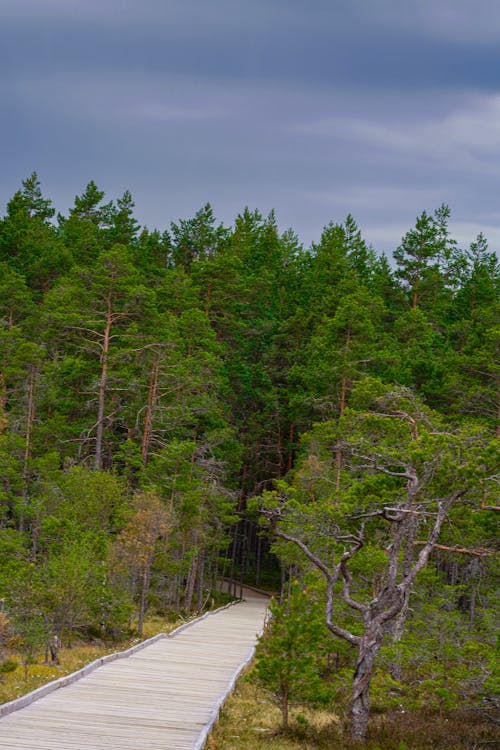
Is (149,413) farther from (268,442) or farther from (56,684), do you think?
(56,684)

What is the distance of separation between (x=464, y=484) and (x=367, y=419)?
4.46 metres

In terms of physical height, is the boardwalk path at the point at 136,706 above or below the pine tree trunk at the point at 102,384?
below

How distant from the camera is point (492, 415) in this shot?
40062 millimetres

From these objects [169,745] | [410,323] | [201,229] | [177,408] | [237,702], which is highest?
[201,229]

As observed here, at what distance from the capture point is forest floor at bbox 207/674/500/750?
40.4ft

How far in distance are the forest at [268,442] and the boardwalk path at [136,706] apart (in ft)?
6.15

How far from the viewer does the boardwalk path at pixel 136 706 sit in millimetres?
10281

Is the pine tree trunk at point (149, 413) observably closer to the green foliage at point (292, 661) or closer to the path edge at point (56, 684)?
the path edge at point (56, 684)

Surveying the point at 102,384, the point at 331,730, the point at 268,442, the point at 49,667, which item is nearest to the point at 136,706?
the point at 331,730

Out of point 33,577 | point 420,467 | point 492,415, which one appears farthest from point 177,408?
point 420,467

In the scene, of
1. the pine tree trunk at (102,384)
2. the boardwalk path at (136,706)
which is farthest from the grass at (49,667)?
the pine tree trunk at (102,384)

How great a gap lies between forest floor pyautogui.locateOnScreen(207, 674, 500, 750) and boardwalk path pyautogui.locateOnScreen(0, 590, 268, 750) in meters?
0.46

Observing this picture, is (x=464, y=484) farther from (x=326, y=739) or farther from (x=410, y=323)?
(x=410, y=323)

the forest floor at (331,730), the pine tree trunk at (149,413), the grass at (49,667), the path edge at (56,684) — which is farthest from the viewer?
the pine tree trunk at (149,413)
